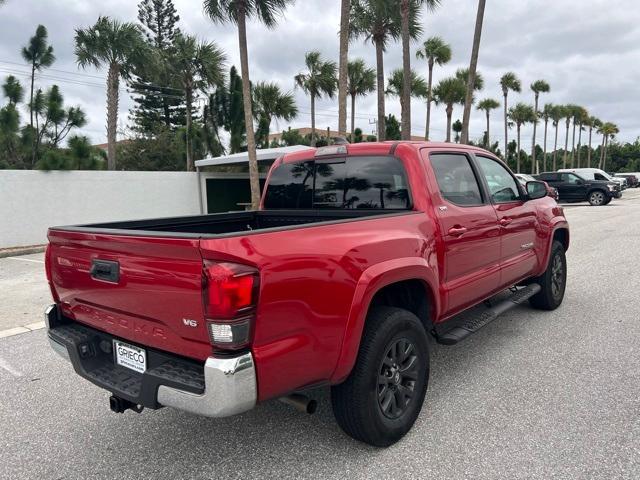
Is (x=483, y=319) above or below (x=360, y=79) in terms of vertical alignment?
below

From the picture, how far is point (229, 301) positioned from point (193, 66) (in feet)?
76.1

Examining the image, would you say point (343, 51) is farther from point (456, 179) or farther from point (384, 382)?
point (384, 382)

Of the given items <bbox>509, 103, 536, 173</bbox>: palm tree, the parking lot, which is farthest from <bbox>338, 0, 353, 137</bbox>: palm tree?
<bbox>509, 103, 536, 173</bbox>: palm tree

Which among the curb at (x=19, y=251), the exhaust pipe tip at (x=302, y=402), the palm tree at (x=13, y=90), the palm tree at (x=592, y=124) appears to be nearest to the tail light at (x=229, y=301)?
the exhaust pipe tip at (x=302, y=402)

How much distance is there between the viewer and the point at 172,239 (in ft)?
7.01

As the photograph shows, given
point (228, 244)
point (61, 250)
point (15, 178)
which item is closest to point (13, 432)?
point (61, 250)

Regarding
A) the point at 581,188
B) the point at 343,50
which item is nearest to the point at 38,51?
the point at 343,50

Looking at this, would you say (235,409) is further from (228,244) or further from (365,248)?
(365,248)

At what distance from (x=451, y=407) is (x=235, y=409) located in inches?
68.7

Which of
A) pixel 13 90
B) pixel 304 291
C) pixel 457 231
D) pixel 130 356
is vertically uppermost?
pixel 13 90

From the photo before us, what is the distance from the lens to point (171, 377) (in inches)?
87.4

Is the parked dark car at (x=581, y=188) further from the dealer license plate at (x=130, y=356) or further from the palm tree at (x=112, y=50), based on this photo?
the dealer license plate at (x=130, y=356)

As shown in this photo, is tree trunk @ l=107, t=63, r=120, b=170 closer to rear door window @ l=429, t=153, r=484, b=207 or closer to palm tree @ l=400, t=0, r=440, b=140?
palm tree @ l=400, t=0, r=440, b=140

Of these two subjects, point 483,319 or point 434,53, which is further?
point 434,53
